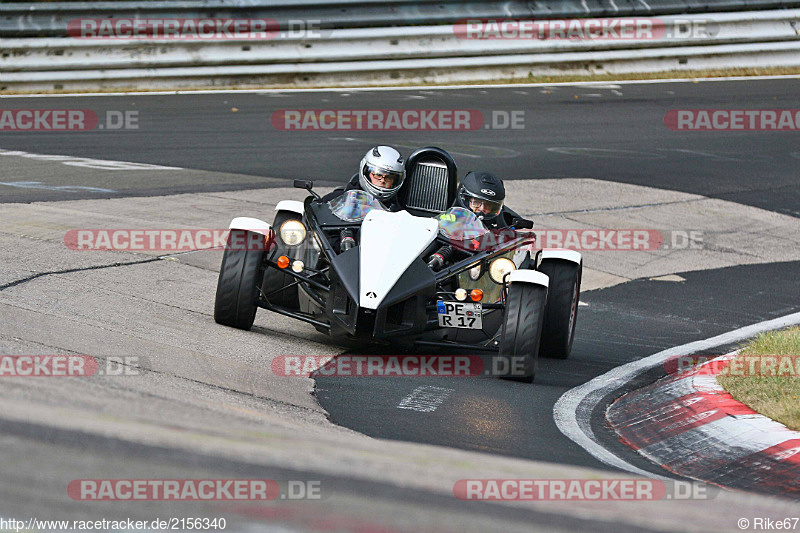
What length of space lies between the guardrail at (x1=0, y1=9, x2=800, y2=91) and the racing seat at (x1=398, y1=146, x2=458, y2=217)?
479 inches

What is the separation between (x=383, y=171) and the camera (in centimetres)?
842

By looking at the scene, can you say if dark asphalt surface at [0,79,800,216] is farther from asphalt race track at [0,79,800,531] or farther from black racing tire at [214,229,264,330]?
black racing tire at [214,229,264,330]

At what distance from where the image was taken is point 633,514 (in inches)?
143

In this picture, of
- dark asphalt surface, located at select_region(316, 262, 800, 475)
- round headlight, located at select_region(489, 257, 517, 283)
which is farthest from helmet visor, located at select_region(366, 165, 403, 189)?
dark asphalt surface, located at select_region(316, 262, 800, 475)

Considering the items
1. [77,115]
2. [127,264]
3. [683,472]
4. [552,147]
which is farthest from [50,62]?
[683,472]

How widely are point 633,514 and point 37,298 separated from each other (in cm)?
526

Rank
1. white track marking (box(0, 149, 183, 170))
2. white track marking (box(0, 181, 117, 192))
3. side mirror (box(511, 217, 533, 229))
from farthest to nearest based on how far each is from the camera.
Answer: white track marking (box(0, 149, 183, 170))
white track marking (box(0, 181, 117, 192))
side mirror (box(511, 217, 533, 229))

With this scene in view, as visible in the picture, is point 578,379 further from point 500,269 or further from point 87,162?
point 87,162

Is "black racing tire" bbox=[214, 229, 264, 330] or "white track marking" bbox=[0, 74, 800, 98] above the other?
"white track marking" bbox=[0, 74, 800, 98]

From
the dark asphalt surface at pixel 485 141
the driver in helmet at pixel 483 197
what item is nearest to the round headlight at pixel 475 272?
the driver in helmet at pixel 483 197

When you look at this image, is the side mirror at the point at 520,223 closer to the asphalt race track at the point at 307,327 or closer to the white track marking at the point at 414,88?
the asphalt race track at the point at 307,327

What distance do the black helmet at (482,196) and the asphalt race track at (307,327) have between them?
1307 mm

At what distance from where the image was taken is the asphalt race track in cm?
360

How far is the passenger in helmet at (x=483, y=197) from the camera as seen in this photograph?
8438 millimetres
